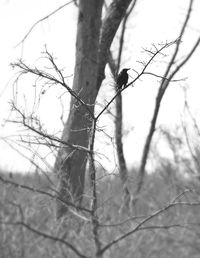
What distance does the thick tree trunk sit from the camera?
14.8 feet

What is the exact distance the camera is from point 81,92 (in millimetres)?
4672

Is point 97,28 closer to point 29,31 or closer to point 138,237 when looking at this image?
point 29,31

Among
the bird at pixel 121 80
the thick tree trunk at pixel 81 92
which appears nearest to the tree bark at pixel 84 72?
the thick tree trunk at pixel 81 92

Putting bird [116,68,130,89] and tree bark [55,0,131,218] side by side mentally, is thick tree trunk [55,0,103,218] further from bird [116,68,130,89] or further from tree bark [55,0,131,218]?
bird [116,68,130,89]

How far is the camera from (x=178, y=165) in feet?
36.3

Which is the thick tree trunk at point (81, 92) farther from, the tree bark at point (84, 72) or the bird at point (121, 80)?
the bird at point (121, 80)

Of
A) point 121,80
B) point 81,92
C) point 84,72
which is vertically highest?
point 84,72

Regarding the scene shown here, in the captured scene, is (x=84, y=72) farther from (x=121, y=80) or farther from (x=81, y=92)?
(x=121, y=80)

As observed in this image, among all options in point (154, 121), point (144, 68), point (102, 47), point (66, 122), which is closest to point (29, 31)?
point (102, 47)

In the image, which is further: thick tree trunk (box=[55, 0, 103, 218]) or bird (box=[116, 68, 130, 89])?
thick tree trunk (box=[55, 0, 103, 218])

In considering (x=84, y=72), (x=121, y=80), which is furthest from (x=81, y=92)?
(x=121, y=80)

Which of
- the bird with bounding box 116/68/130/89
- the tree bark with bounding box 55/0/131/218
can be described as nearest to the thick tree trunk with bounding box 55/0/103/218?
the tree bark with bounding box 55/0/131/218

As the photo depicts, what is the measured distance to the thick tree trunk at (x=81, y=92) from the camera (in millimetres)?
4520

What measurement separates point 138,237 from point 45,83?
6712 millimetres
